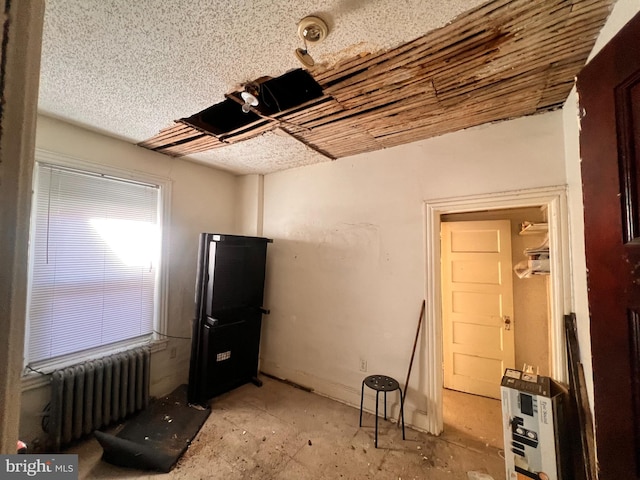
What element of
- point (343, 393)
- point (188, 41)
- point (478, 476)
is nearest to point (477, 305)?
point (478, 476)

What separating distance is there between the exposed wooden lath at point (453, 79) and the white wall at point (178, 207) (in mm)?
413

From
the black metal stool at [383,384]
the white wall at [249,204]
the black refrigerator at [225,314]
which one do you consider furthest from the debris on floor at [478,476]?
the white wall at [249,204]

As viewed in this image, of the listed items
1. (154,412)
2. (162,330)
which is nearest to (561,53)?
(162,330)

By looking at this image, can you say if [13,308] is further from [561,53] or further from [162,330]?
[162,330]

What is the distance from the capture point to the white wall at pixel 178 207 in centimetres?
222

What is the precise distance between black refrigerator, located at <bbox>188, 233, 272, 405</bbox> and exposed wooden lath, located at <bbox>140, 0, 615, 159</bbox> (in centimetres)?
105

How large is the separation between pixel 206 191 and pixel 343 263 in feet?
5.95

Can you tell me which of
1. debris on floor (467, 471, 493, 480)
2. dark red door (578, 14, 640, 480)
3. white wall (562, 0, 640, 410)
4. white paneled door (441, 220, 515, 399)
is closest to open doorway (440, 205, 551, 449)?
white paneled door (441, 220, 515, 399)

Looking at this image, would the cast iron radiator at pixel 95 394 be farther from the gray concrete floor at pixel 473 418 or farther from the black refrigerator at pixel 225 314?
the gray concrete floor at pixel 473 418

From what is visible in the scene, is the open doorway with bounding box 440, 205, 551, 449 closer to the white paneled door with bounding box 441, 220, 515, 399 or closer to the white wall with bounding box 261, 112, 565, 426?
the white paneled door with bounding box 441, 220, 515, 399

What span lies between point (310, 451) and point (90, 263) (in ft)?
7.57

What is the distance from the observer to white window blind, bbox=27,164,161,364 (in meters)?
1.99

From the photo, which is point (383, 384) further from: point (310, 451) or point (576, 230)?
point (576, 230)

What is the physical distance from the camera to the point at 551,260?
181 cm
